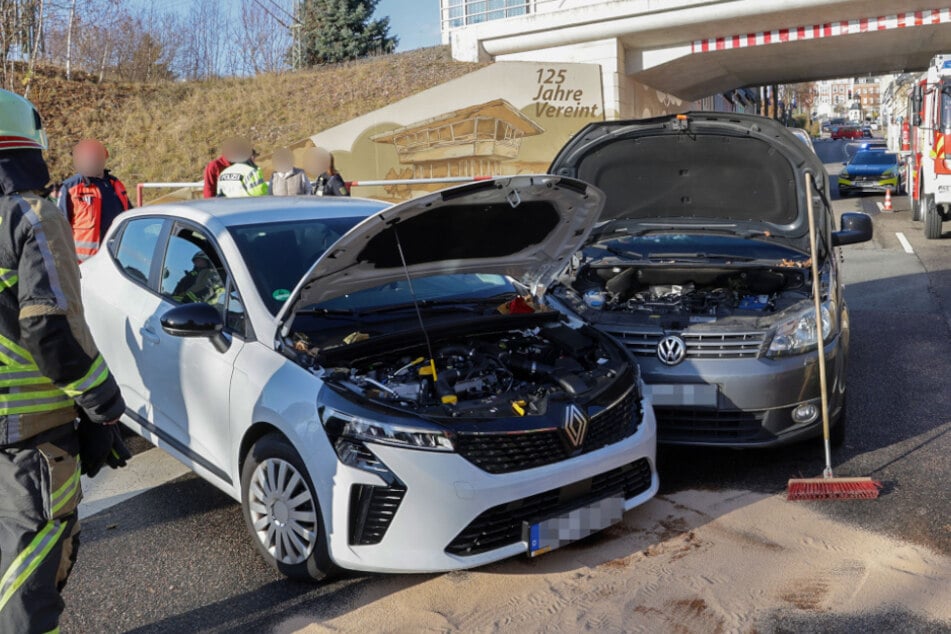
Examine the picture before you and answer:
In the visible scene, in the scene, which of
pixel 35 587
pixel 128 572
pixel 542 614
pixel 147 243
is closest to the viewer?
Result: pixel 35 587

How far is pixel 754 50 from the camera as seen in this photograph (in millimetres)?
22719

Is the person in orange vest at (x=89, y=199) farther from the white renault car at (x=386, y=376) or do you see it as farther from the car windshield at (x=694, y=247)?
the car windshield at (x=694, y=247)

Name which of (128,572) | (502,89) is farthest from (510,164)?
(128,572)

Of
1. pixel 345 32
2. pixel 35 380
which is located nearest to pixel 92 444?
pixel 35 380

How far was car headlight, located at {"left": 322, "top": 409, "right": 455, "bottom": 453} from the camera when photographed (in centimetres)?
339

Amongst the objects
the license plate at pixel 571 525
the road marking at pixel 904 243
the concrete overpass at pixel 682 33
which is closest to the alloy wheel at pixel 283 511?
the license plate at pixel 571 525

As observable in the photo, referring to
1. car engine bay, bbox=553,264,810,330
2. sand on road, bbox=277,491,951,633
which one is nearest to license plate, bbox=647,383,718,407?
car engine bay, bbox=553,264,810,330

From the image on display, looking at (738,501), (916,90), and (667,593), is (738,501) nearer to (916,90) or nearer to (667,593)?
(667,593)

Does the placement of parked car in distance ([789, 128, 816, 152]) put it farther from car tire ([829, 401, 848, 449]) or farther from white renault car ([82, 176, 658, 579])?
white renault car ([82, 176, 658, 579])

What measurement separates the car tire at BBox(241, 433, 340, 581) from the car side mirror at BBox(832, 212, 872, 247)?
4.08 metres

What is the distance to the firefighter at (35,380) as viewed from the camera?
8.82 feet

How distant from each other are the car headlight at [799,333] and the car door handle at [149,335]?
3.26 metres

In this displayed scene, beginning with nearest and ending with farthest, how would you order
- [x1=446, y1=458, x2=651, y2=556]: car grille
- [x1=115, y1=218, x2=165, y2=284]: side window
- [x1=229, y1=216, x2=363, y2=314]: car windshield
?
[x1=446, y1=458, x2=651, y2=556]: car grille < [x1=229, y1=216, x2=363, y2=314]: car windshield < [x1=115, y1=218, x2=165, y2=284]: side window

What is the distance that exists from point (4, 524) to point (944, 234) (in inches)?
628
